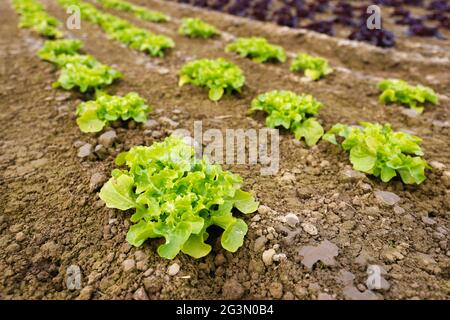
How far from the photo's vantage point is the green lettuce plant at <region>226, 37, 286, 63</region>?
6215mm

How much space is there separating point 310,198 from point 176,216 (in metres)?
1.26

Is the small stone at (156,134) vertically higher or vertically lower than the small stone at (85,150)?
higher

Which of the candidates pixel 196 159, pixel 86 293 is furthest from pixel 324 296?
pixel 86 293

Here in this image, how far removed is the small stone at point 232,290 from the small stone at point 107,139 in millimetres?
1999

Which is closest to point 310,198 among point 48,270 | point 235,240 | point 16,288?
point 235,240

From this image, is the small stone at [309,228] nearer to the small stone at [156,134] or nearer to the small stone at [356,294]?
the small stone at [356,294]

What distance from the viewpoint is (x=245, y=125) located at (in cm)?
421

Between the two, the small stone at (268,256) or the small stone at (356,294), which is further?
the small stone at (268,256)

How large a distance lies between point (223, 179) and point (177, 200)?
0.44 meters

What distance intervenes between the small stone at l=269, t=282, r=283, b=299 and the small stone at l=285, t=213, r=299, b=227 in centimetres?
54

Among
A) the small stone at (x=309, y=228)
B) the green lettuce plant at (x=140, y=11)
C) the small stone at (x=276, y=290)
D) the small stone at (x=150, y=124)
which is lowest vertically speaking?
the small stone at (x=276, y=290)

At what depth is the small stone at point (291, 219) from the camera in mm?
2780

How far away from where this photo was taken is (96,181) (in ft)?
10.4

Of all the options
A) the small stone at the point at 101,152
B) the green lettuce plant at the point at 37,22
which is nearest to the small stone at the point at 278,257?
the small stone at the point at 101,152
